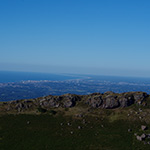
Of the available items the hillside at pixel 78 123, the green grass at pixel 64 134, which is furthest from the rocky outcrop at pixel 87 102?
the green grass at pixel 64 134

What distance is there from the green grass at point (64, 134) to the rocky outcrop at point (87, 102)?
11.6m

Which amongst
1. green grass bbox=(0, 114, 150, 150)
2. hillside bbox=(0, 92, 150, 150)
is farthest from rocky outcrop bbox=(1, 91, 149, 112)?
green grass bbox=(0, 114, 150, 150)

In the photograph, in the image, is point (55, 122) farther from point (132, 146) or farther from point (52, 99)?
point (132, 146)

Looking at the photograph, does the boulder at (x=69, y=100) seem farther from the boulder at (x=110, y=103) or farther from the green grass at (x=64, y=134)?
the boulder at (x=110, y=103)

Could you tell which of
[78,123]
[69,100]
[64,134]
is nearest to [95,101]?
[69,100]

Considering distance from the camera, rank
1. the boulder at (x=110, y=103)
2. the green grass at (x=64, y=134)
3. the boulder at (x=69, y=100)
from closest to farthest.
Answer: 1. the green grass at (x=64, y=134)
2. the boulder at (x=110, y=103)
3. the boulder at (x=69, y=100)

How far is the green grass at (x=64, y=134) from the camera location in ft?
218

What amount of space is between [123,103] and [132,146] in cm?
3613

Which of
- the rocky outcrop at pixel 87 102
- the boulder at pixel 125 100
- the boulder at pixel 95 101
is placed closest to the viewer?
the boulder at pixel 125 100

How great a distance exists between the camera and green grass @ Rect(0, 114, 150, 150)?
218 ft

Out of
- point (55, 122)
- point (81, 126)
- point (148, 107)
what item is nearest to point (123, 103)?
point (148, 107)

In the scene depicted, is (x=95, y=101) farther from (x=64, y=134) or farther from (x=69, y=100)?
(x=64, y=134)

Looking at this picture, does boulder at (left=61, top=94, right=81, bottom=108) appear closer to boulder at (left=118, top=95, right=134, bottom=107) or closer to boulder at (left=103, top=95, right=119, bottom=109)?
boulder at (left=103, top=95, right=119, bottom=109)

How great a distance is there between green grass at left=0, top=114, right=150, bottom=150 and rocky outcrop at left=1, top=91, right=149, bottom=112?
456 inches
